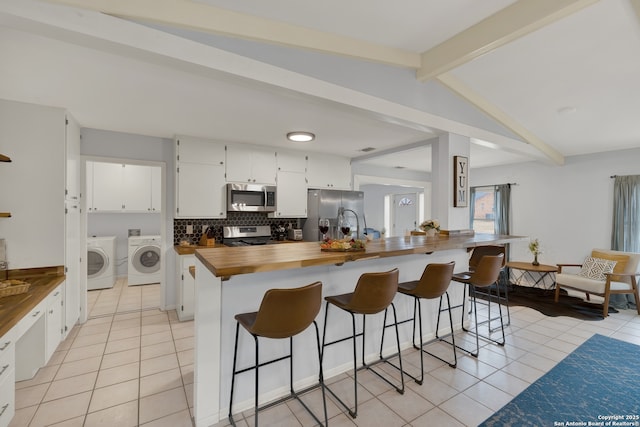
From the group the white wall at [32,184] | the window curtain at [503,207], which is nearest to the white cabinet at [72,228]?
the white wall at [32,184]

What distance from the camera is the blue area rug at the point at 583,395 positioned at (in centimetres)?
197

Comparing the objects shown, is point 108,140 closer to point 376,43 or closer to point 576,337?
point 376,43

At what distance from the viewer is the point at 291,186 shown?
4836 mm

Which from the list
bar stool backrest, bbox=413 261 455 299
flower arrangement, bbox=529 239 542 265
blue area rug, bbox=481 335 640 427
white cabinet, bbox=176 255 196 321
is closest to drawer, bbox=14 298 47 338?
white cabinet, bbox=176 255 196 321

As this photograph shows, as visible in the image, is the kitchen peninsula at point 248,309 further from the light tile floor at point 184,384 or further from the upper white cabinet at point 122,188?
the upper white cabinet at point 122,188

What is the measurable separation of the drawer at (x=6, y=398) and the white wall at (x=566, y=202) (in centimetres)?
742

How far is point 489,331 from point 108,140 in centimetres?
518

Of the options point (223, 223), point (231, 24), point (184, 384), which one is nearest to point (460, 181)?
point (231, 24)

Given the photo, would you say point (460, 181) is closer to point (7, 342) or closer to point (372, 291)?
point (372, 291)

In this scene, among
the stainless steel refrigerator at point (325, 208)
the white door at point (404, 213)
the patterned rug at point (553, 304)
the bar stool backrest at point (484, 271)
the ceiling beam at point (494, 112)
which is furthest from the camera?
the white door at point (404, 213)

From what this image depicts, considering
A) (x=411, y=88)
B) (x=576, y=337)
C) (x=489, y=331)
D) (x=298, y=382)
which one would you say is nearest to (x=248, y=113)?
(x=411, y=88)

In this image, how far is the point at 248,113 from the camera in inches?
123

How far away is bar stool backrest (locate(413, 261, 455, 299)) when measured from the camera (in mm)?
2307

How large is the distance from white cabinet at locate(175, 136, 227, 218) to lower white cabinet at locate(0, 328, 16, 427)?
93.1 inches
